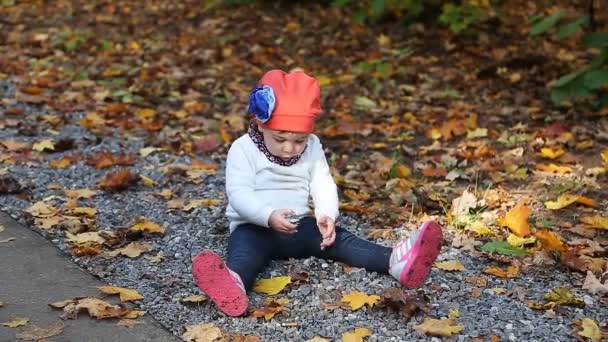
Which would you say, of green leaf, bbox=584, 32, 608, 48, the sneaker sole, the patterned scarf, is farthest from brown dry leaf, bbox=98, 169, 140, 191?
green leaf, bbox=584, 32, 608, 48

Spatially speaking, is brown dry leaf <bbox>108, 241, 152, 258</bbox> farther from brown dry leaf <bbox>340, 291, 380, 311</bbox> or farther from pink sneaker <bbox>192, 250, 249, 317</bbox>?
brown dry leaf <bbox>340, 291, 380, 311</bbox>

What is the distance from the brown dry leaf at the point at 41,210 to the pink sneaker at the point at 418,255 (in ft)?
5.57

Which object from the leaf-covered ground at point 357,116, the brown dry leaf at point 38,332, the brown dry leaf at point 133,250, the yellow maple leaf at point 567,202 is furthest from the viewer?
the yellow maple leaf at point 567,202

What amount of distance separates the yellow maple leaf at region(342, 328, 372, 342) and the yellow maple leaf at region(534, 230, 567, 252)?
110cm

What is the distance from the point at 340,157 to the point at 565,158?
52.1 inches

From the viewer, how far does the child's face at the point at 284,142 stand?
334 cm

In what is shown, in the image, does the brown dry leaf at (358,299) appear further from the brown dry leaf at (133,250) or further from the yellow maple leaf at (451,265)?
the brown dry leaf at (133,250)

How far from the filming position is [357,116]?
238 inches

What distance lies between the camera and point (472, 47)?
7414 mm

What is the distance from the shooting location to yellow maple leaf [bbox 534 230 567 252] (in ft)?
11.9

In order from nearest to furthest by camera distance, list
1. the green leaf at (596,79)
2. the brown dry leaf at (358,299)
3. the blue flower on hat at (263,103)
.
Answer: the brown dry leaf at (358,299) < the blue flower on hat at (263,103) < the green leaf at (596,79)

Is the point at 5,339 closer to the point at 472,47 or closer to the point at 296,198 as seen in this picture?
the point at 296,198

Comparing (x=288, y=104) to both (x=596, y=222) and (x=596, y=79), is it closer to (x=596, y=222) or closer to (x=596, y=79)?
(x=596, y=222)

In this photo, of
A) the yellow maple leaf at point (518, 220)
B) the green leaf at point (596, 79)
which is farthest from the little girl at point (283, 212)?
the green leaf at point (596, 79)
